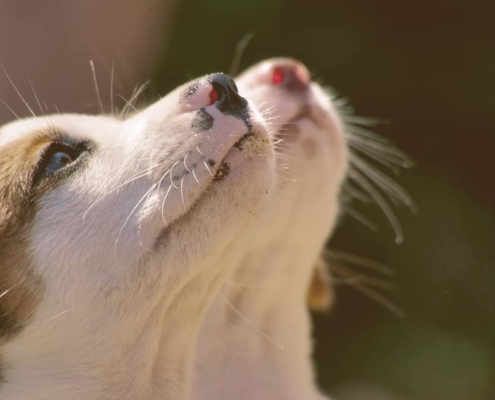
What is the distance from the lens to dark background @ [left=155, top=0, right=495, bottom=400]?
79.7 inches

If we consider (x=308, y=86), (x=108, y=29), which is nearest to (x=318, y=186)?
(x=308, y=86)

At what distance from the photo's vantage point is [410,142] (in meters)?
2.29

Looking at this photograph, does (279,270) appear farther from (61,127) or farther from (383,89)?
(383,89)

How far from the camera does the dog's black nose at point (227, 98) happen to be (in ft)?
3.38

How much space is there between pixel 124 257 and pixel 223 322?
1.53 feet

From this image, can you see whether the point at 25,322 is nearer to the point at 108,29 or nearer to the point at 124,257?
the point at 124,257

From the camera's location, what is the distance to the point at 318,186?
1.44 metres

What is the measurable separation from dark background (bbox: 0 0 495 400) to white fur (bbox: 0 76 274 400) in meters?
0.87

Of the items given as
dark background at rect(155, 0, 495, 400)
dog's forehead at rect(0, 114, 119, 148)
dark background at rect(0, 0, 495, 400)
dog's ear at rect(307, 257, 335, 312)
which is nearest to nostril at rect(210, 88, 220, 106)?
dog's forehead at rect(0, 114, 119, 148)

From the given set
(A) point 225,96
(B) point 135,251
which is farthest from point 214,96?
(B) point 135,251

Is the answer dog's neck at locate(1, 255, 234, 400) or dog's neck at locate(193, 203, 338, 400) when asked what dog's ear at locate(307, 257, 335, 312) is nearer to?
dog's neck at locate(193, 203, 338, 400)

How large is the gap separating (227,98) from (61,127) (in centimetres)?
29

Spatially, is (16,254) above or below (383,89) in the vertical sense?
above

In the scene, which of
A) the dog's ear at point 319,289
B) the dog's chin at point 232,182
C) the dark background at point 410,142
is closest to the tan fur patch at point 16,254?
the dog's chin at point 232,182
